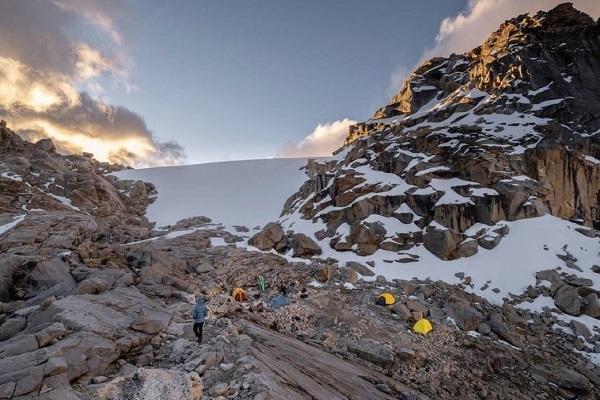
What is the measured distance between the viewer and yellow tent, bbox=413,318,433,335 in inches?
694

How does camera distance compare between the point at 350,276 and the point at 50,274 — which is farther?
the point at 350,276

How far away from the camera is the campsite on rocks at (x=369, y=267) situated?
1091 centimetres

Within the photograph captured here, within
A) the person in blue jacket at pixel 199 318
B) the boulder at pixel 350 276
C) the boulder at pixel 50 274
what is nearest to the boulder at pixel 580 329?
the boulder at pixel 350 276

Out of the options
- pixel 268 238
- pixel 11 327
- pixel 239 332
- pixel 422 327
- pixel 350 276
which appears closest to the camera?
pixel 11 327

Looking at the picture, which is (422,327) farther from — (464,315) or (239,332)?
(239,332)

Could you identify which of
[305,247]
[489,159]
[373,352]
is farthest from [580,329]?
[305,247]

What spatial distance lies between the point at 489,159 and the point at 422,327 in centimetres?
2261

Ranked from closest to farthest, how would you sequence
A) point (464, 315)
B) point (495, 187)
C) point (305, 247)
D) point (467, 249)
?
point (464, 315)
point (467, 249)
point (305, 247)
point (495, 187)

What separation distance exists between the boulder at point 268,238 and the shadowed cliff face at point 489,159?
4.28m

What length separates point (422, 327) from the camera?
17766 millimetres

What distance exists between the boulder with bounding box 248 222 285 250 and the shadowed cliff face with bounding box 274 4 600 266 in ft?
14.0

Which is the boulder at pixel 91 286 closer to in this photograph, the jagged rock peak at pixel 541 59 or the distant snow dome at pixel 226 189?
the distant snow dome at pixel 226 189

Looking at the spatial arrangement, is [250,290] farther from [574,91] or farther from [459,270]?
[574,91]

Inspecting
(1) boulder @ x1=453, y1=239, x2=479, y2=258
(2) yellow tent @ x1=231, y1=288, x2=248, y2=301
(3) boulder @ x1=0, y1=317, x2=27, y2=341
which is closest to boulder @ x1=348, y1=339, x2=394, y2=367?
(2) yellow tent @ x1=231, y1=288, x2=248, y2=301
